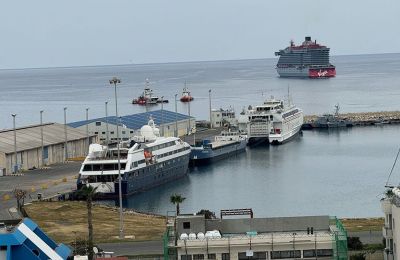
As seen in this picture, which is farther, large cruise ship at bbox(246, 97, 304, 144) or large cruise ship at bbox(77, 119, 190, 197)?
large cruise ship at bbox(246, 97, 304, 144)

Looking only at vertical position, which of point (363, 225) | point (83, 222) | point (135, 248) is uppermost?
point (83, 222)

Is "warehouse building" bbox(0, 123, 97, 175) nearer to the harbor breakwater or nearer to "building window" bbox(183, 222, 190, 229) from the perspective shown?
"building window" bbox(183, 222, 190, 229)

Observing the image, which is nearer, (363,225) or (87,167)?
(363,225)

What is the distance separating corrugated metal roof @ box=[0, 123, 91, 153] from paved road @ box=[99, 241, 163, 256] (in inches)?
1133

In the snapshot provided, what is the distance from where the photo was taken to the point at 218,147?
77.3 m

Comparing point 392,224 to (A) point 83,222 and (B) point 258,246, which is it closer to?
(B) point 258,246

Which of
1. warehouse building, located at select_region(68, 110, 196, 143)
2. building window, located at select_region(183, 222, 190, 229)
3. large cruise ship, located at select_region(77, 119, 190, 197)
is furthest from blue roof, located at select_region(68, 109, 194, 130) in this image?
building window, located at select_region(183, 222, 190, 229)

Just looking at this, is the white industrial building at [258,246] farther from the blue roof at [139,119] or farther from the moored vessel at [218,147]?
the blue roof at [139,119]

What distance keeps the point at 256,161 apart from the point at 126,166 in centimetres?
2130

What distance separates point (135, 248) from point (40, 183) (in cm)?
2380

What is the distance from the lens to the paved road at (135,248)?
3169 cm

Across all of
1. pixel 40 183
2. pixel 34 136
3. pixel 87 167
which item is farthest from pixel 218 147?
pixel 40 183

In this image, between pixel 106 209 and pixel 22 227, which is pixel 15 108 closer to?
pixel 106 209

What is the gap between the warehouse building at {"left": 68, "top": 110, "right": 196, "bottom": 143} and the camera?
78000 mm
